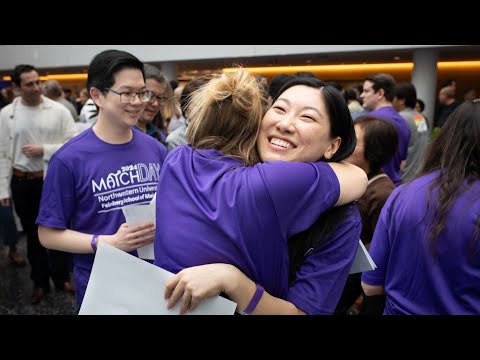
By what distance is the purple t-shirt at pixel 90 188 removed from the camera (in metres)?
1.75

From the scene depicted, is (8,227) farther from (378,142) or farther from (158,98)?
(378,142)

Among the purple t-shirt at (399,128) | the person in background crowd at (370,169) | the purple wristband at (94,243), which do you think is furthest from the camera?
the purple t-shirt at (399,128)

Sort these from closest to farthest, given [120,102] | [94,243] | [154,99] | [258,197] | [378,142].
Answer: [258,197], [94,243], [120,102], [378,142], [154,99]

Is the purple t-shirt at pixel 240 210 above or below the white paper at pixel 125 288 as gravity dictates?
above

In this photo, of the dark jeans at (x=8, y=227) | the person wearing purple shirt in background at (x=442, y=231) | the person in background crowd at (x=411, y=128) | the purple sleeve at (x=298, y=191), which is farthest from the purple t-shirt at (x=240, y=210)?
the dark jeans at (x=8, y=227)

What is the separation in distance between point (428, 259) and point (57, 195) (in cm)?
152

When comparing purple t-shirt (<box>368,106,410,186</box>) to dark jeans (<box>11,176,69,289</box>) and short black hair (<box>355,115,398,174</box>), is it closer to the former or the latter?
short black hair (<box>355,115,398,174</box>)

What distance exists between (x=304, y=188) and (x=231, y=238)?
0.22 metres

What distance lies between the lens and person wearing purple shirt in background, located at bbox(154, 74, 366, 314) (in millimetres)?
988

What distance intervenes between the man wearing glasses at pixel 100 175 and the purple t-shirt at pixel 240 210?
625mm

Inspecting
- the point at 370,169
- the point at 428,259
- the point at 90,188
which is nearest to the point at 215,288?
the point at 428,259

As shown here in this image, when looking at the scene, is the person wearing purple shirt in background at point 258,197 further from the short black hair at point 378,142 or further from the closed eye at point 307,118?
the short black hair at point 378,142

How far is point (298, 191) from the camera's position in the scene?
1.00m

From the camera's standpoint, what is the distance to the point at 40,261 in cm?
380
